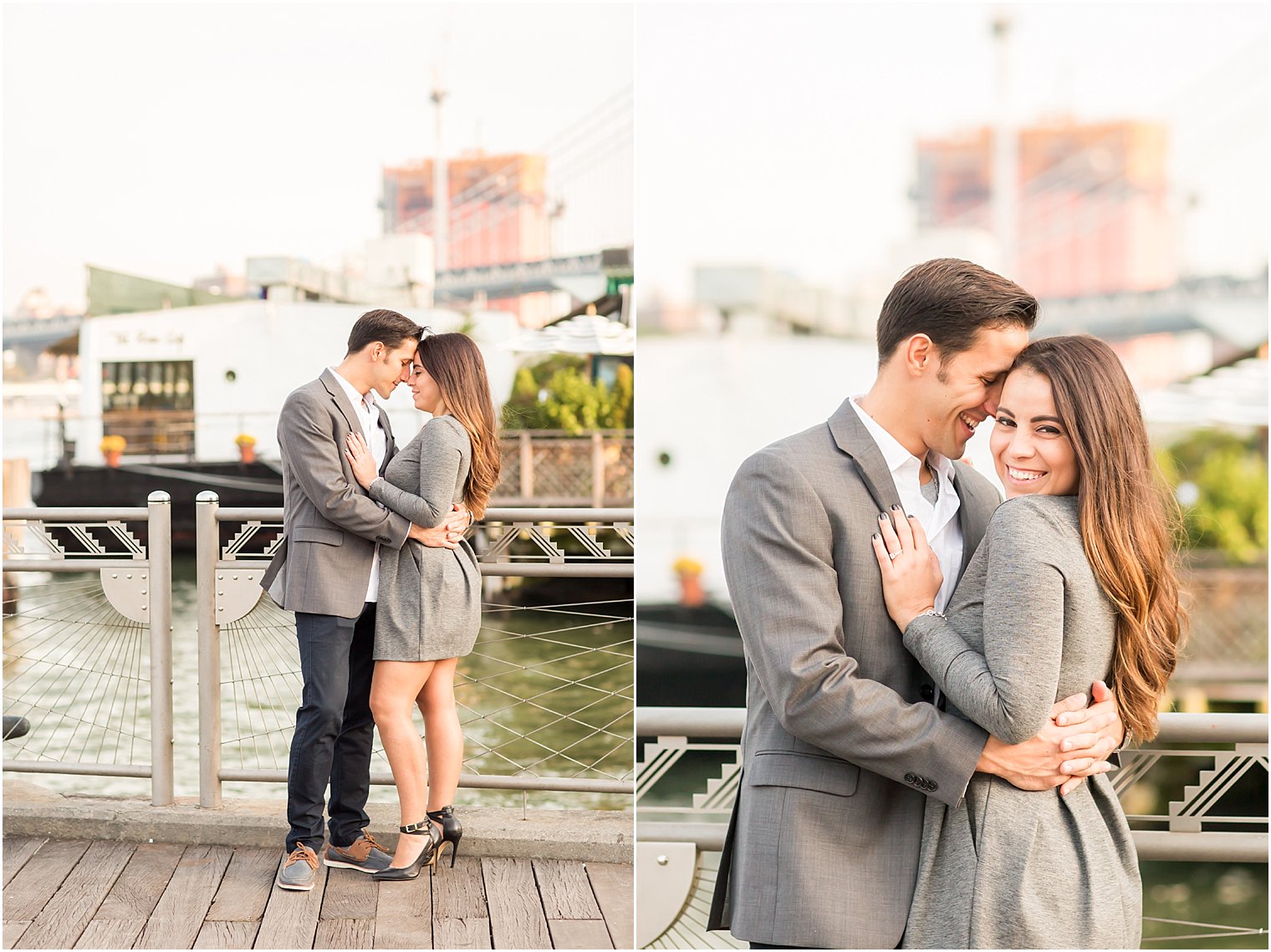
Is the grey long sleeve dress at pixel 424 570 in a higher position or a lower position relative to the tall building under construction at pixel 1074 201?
lower

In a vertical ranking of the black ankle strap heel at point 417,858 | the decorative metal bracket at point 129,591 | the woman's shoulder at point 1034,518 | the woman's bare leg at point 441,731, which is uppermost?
the woman's shoulder at point 1034,518

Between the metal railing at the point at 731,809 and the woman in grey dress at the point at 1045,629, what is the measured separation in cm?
70

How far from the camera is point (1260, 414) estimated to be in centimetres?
1430

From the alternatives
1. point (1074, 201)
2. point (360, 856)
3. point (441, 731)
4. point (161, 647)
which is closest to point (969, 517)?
point (441, 731)

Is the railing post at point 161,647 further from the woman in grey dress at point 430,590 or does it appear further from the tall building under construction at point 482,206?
the tall building under construction at point 482,206

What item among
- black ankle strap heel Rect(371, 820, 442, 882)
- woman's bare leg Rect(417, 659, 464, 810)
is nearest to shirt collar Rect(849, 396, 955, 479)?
woman's bare leg Rect(417, 659, 464, 810)

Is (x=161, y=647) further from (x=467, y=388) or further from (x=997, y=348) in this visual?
(x=997, y=348)

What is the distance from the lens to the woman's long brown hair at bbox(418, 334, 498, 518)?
2.47 m

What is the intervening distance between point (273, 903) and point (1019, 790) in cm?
185

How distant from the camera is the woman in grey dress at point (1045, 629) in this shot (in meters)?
1.02

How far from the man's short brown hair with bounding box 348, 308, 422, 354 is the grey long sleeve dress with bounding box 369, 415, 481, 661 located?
0.23m

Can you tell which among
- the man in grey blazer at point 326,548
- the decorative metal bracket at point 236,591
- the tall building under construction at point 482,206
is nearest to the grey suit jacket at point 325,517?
the man in grey blazer at point 326,548

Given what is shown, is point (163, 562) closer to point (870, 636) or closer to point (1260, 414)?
point (870, 636)

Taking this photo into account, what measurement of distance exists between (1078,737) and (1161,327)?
54.4ft
